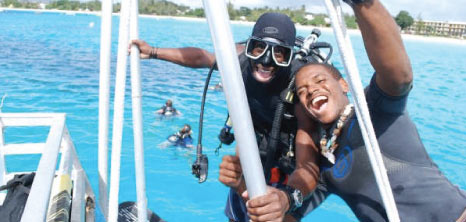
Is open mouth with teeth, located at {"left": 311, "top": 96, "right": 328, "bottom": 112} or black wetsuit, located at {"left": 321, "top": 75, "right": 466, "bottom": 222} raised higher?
open mouth with teeth, located at {"left": 311, "top": 96, "right": 328, "bottom": 112}

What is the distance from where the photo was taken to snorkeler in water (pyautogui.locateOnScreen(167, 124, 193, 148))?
303 inches

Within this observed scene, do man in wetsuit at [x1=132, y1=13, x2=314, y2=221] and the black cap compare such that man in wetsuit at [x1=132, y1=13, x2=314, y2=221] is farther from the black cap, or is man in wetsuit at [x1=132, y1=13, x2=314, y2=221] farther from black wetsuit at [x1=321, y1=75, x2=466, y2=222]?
black wetsuit at [x1=321, y1=75, x2=466, y2=222]

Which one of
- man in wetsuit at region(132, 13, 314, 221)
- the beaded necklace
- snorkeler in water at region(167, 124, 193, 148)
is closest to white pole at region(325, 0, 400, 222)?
the beaded necklace

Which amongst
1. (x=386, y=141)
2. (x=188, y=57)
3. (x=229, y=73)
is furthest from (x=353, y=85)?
(x=188, y=57)

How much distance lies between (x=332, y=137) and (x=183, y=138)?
578 cm

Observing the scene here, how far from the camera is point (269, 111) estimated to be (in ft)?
9.51

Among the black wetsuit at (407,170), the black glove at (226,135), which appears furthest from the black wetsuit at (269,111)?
the black wetsuit at (407,170)

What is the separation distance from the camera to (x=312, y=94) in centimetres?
224

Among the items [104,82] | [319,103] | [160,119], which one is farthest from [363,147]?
[160,119]

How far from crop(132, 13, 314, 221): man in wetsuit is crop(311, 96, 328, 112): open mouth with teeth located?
44 centimetres

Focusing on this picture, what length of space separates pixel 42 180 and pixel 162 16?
80.3m

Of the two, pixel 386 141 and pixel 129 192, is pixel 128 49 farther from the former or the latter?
pixel 129 192

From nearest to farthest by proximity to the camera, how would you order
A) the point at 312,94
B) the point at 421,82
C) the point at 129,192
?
the point at 312,94 → the point at 129,192 → the point at 421,82

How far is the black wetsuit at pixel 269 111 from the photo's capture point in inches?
109
